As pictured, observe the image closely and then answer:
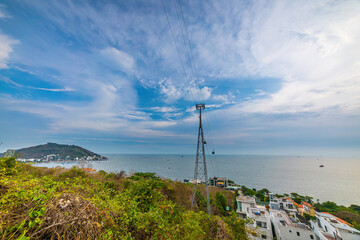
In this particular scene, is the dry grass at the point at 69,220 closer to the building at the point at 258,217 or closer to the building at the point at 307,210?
the building at the point at 258,217

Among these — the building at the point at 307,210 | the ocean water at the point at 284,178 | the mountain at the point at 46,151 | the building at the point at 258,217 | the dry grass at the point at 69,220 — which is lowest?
the ocean water at the point at 284,178

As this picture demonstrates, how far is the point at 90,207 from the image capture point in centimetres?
238

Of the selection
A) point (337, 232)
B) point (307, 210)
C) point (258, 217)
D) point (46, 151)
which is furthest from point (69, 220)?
point (46, 151)

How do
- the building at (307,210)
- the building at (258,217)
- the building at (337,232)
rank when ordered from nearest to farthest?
the building at (258,217) → the building at (337,232) → the building at (307,210)

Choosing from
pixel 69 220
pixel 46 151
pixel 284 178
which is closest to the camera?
pixel 69 220

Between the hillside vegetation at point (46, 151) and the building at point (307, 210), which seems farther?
the hillside vegetation at point (46, 151)

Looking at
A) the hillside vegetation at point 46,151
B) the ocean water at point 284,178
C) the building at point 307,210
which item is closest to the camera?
the building at point 307,210

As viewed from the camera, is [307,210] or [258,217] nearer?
[258,217]

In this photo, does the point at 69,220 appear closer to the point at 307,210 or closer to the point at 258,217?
the point at 258,217

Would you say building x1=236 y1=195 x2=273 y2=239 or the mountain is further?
the mountain

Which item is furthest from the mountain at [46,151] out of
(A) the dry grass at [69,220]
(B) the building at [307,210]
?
(B) the building at [307,210]

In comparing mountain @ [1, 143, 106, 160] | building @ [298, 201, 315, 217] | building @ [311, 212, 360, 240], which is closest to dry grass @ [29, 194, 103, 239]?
building @ [311, 212, 360, 240]

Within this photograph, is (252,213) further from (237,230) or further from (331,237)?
(237,230)

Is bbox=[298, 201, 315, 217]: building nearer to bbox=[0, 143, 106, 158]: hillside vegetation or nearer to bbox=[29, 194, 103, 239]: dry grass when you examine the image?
bbox=[29, 194, 103, 239]: dry grass
